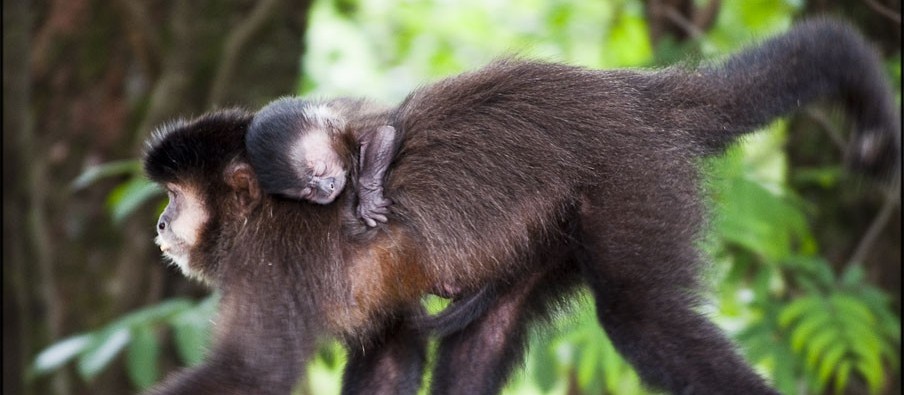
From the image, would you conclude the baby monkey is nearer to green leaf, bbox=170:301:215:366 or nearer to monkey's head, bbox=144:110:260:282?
monkey's head, bbox=144:110:260:282

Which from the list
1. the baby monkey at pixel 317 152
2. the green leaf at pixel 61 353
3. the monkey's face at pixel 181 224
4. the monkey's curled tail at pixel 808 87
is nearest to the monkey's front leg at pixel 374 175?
the baby monkey at pixel 317 152

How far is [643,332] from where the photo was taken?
166 inches

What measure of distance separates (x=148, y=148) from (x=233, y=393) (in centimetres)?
115

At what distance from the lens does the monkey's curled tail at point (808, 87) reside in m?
4.54

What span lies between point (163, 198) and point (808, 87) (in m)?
4.41

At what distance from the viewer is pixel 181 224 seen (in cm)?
440

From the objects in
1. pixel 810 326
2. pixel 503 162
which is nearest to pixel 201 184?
pixel 503 162

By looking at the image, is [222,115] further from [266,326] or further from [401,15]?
[401,15]

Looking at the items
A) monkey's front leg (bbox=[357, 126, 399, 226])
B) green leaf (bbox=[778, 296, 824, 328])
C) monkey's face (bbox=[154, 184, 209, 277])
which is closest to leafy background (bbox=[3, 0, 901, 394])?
green leaf (bbox=[778, 296, 824, 328])

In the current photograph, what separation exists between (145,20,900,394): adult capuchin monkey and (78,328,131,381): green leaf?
129 centimetres

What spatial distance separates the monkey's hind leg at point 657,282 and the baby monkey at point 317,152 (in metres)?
0.83

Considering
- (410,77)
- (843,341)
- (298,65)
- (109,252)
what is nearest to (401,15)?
(410,77)

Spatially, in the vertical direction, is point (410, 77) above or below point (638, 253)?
above

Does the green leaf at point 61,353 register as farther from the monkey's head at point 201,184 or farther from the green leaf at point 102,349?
the monkey's head at point 201,184
